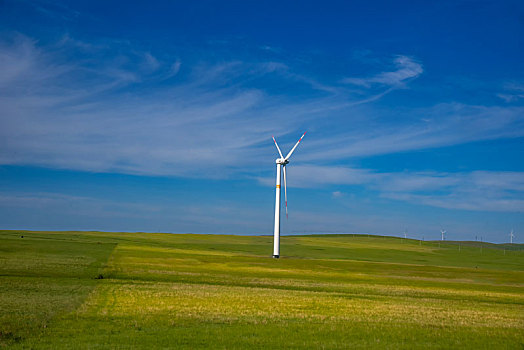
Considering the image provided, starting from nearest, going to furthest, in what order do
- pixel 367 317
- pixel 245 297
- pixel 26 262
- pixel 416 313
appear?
pixel 367 317 → pixel 416 313 → pixel 245 297 → pixel 26 262

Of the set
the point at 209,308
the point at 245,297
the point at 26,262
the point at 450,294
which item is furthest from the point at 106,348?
the point at 26,262

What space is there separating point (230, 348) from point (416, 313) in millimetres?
13818

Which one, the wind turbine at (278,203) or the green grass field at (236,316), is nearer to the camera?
the green grass field at (236,316)

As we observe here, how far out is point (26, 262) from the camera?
48.8 metres

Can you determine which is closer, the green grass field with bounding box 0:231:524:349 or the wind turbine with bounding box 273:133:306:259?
the green grass field with bounding box 0:231:524:349

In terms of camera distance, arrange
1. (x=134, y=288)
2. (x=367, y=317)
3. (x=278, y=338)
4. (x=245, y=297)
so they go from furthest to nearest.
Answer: (x=134, y=288) → (x=245, y=297) → (x=367, y=317) → (x=278, y=338)

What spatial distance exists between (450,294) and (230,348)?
28632mm

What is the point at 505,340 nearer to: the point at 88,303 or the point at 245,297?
the point at 245,297

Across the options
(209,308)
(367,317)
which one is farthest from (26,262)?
(367,317)

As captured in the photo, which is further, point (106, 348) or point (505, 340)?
point (505, 340)

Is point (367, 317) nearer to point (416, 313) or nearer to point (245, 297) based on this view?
point (416, 313)

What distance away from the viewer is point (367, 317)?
24.9m

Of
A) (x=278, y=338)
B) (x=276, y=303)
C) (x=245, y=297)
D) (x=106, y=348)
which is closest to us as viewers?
(x=106, y=348)

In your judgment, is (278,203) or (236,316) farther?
(278,203)
